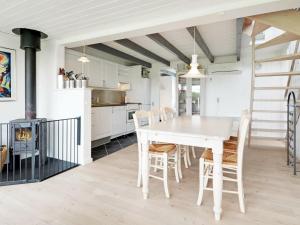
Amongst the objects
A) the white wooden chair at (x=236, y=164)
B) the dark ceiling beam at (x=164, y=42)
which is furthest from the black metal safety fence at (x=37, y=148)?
the white wooden chair at (x=236, y=164)

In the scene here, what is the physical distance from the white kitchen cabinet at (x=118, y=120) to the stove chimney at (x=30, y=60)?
2.10m

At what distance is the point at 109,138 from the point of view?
16.1 ft

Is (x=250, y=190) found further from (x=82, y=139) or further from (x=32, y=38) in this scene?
(x=32, y=38)

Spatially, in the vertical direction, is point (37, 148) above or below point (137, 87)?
below

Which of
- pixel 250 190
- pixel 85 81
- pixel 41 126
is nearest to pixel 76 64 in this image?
pixel 85 81

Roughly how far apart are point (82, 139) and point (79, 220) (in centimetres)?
172

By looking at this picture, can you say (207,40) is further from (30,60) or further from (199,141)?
(30,60)

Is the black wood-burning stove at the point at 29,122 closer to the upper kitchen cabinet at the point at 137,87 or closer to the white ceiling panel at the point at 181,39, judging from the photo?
the white ceiling panel at the point at 181,39

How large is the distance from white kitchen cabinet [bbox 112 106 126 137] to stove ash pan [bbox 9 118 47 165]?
2.08 metres

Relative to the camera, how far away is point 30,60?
9.91ft

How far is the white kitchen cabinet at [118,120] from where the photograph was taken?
16.3ft

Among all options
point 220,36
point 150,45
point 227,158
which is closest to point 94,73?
point 150,45

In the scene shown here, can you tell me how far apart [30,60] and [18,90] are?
685 mm

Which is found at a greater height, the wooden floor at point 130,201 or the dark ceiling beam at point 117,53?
the dark ceiling beam at point 117,53
